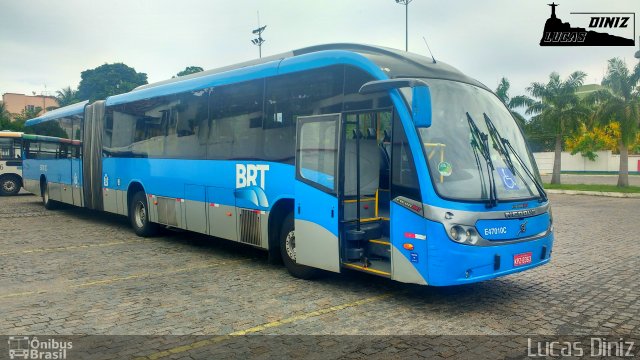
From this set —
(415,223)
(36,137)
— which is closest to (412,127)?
(415,223)

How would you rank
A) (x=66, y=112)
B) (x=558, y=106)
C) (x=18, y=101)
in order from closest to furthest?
(x=66, y=112) → (x=558, y=106) → (x=18, y=101)

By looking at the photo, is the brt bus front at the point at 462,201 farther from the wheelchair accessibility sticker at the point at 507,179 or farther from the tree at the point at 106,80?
the tree at the point at 106,80

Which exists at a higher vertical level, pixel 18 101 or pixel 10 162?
pixel 18 101

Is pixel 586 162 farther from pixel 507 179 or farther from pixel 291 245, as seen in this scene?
pixel 291 245

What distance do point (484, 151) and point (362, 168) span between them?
5.76ft

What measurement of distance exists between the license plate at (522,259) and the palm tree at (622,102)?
27848 millimetres

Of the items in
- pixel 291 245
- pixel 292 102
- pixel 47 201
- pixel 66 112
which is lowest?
pixel 47 201

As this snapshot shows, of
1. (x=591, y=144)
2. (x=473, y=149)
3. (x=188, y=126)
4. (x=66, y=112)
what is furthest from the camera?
(x=591, y=144)

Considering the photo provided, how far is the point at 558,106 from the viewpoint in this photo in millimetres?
34344

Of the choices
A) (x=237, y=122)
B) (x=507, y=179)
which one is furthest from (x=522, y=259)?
(x=237, y=122)

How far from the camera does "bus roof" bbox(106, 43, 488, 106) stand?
6.88 meters

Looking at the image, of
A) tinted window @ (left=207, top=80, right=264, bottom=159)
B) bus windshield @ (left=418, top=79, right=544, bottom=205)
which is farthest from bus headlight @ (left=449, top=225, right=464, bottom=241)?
tinted window @ (left=207, top=80, right=264, bottom=159)

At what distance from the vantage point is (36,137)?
18688mm

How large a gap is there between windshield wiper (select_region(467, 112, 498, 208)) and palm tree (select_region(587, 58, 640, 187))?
91.8 ft
